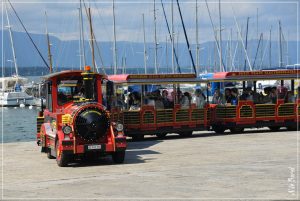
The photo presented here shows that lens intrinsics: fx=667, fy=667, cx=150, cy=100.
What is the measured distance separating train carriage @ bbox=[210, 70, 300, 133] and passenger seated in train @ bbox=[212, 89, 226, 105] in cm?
29

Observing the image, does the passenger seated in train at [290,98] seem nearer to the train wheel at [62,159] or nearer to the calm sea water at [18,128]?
the calm sea water at [18,128]

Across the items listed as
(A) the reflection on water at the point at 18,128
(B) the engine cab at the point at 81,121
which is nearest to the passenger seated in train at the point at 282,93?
(B) the engine cab at the point at 81,121

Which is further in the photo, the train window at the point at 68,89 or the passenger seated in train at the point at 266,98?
the passenger seated in train at the point at 266,98

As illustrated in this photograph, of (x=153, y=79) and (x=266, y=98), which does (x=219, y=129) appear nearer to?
(x=266, y=98)

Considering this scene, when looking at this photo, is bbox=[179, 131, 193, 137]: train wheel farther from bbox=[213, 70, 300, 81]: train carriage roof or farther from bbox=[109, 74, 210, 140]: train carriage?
bbox=[213, 70, 300, 81]: train carriage roof

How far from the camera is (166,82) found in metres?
27.6

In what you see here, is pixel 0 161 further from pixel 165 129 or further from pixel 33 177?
pixel 165 129

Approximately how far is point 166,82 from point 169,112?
1.26 m

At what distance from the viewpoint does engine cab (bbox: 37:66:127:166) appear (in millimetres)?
18859

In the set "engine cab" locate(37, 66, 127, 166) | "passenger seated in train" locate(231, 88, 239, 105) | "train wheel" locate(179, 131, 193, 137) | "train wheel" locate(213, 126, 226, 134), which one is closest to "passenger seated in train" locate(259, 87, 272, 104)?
"passenger seated in train" locate(231, 88, 239, 105)

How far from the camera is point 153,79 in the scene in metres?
27.4

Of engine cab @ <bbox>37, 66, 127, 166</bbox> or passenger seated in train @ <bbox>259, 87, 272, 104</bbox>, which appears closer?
engine cab @ <bbox>37, 66, 127, 166</bbox>

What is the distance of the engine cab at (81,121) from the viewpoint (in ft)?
61.9

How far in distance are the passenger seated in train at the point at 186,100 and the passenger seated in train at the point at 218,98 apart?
5.15 ft
